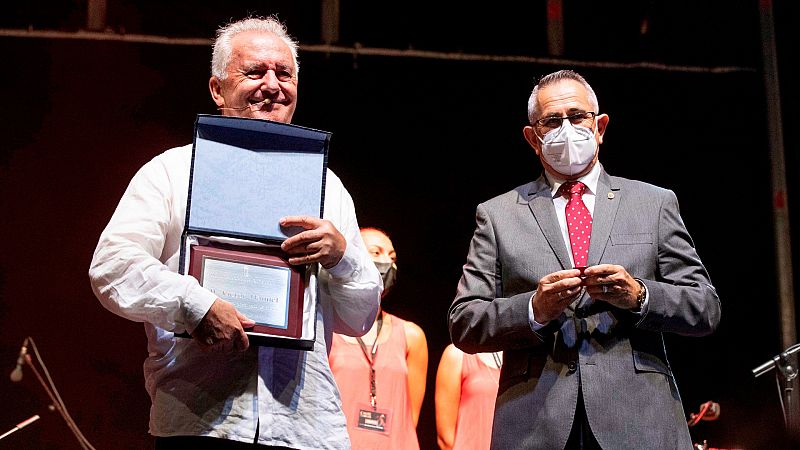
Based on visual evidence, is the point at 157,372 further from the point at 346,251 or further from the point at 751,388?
the point at 751,388

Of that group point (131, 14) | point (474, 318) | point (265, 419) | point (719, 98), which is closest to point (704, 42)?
point (719, 98)

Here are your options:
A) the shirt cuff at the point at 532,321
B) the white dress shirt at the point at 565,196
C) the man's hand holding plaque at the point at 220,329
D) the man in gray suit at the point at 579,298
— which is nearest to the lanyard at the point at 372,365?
the man in gray suit at the point at 579,298

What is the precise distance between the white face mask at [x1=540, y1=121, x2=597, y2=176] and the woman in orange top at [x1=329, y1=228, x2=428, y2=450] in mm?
1697

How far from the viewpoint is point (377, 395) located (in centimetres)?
375

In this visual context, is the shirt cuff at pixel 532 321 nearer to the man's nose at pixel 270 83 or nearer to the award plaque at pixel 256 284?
the award plaque at pixel 256 284

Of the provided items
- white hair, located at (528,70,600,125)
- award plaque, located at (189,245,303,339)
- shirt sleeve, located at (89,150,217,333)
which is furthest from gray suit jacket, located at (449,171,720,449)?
shirt sleeve, located at (89,150,217,333)

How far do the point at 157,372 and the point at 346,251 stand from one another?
0.48 metres

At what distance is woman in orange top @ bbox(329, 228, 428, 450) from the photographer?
12.1 ft

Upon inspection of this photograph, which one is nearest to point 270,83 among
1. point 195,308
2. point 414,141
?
point 195,308

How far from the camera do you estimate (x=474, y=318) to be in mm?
→ 2199

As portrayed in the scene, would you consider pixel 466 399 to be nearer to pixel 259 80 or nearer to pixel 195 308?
pixel 259 80

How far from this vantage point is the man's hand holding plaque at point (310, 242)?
1.94 metres

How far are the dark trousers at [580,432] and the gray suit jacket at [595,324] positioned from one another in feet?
0.09

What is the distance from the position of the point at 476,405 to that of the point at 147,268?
230 cm
